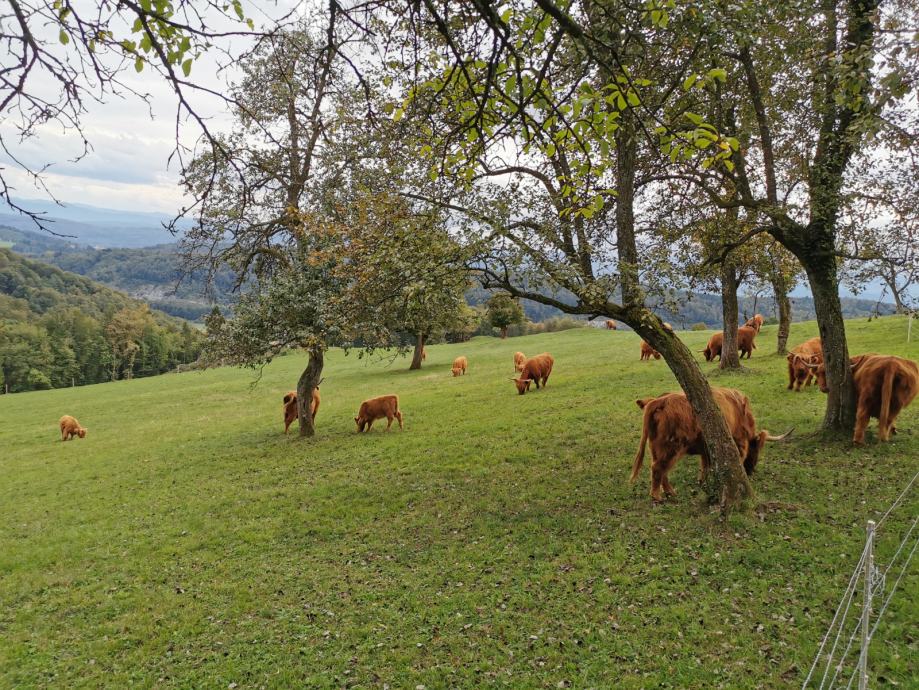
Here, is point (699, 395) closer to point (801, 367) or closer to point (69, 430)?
point (801, 367)

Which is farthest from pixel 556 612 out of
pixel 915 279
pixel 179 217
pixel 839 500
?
pixel 915 279

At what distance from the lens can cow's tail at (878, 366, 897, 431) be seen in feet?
35.4

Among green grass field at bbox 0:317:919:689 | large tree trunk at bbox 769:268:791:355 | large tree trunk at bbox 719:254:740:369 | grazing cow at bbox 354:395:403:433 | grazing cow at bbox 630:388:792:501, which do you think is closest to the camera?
green grass field at bbox 0:317:919:689

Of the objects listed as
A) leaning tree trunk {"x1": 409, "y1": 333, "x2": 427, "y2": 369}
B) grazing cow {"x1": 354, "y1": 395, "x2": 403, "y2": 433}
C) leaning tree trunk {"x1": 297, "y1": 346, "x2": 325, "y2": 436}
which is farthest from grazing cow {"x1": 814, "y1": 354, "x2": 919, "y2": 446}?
leaning tree trunk {"x1": 409, "y1": 333, "x2": 427, "y2": 369}

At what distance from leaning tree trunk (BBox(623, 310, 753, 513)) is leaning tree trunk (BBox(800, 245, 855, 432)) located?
13.5 ft

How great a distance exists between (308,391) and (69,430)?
15.8m

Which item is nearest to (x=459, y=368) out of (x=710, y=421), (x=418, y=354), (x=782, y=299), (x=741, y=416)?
(x=418, y=354)

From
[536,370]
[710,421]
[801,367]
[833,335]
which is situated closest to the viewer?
[710,421]

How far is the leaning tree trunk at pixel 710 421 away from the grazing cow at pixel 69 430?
2896cm

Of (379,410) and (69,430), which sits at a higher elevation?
(379,410)

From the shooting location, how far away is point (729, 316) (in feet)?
65.5

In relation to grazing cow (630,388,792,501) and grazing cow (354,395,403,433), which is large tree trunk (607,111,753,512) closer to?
grazing cow (630,388,792,501)

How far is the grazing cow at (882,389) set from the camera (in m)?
10.9

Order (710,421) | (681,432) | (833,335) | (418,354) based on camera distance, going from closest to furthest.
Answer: (710,421) → (681,432) → (833,335) → (418,354)
